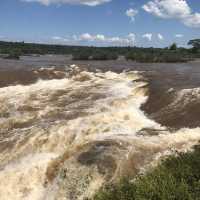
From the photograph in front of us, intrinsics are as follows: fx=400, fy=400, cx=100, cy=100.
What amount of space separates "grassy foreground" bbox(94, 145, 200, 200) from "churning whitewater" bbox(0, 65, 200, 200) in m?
0.61

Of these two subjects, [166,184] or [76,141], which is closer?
[166,184]

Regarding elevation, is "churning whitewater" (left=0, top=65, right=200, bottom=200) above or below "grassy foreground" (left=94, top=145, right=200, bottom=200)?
below

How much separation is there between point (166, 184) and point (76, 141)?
4.75 meters

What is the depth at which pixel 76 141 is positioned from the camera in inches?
495

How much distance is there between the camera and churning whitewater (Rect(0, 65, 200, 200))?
393 inches

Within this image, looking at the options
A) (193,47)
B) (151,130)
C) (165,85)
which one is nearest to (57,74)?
(165,85)

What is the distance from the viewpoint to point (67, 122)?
561 inches

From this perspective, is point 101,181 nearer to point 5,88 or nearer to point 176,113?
point 176,113

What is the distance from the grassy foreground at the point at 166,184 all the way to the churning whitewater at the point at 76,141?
1.99 feet

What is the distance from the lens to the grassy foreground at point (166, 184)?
26.6 ft

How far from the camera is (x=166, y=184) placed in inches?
328

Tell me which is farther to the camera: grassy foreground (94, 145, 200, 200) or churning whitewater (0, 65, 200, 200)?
churning whitewater (0, 65, 200, 200)

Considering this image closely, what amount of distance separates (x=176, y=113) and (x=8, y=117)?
6.91m

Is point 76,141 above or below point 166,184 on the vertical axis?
below
